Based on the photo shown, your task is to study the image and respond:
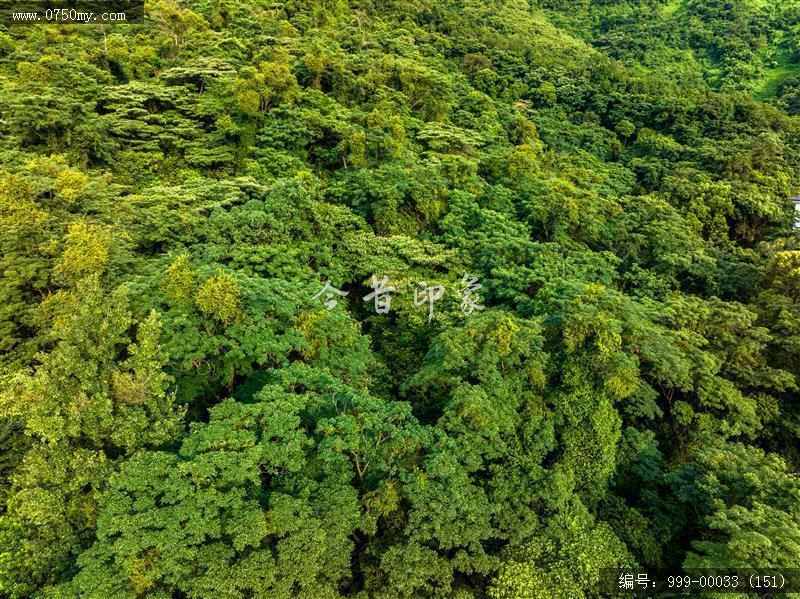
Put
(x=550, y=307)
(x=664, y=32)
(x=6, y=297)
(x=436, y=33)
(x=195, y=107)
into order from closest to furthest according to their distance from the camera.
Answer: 1. (x=6, y=297)
2. (x=550, y=307)
3. (x=195, y=107)
4. (x=436, y=33)
5. (x=664, y=32)

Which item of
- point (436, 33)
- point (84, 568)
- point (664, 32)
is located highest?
point (664, 32)

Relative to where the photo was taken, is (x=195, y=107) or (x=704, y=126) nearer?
(x=195, y=107)

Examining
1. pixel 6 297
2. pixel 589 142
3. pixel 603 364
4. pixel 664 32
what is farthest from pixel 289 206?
pixel 664 32

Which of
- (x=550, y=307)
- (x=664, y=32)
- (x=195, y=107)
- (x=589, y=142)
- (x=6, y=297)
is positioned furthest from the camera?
(x=664, y=32)

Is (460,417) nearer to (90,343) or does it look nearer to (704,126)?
(90,343)

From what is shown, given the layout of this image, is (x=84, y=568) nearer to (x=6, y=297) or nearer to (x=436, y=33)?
(x=6, y=297)

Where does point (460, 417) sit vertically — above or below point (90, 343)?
below
